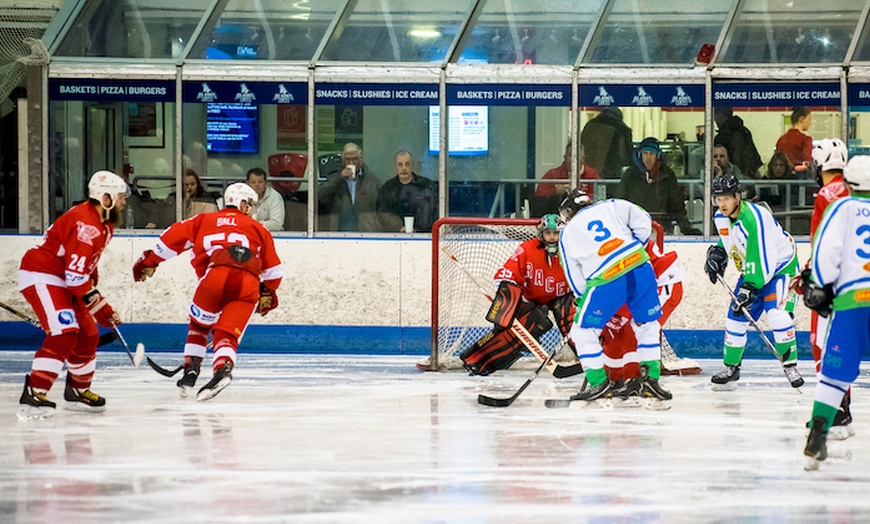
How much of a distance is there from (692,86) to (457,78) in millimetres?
1732

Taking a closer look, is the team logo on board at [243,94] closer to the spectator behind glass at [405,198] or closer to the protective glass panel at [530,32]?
the spectator behind glass at [405,198]

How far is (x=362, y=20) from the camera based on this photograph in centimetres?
1035

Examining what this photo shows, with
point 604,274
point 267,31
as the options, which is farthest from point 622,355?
point 267,31

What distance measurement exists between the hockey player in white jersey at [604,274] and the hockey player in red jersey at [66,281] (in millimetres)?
2160

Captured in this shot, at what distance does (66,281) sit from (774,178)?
5.72 metres

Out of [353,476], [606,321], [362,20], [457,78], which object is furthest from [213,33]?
[353,476]

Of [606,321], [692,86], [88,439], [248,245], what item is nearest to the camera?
[88,439]

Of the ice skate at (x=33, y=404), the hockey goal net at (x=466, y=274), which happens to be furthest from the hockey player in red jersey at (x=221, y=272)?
the hockey goal net at (x=466, y=274)

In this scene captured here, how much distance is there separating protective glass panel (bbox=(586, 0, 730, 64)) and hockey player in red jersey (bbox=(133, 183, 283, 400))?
13.0 feet

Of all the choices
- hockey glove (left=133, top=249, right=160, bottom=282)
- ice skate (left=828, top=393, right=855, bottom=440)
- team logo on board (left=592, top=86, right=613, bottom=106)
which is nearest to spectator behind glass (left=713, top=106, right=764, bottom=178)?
team logo on board (left=592, top=86, right=613, bottom=106)

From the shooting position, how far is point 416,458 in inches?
205

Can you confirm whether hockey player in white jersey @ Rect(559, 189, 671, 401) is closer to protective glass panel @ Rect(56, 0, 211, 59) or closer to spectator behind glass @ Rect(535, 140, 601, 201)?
spectator behind glass @ Rect(535, 140, 601, 201)

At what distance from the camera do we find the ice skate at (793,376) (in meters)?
7.38

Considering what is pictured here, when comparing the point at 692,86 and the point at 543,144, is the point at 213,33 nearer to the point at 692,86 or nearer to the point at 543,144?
the point at 543,144
